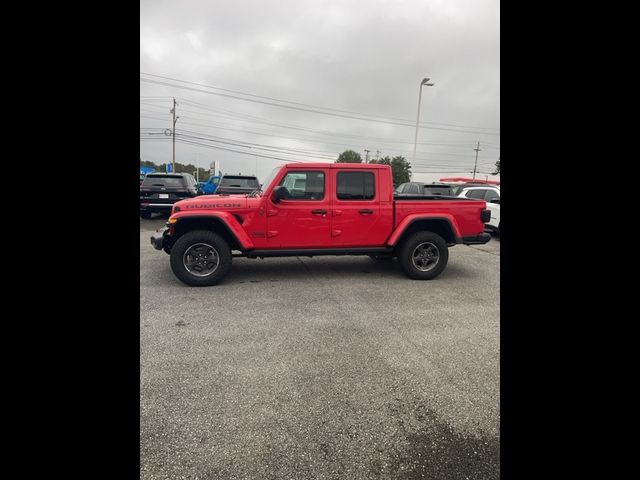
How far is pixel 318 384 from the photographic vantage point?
2.44 metres

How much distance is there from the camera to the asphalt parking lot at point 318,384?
1765 mm

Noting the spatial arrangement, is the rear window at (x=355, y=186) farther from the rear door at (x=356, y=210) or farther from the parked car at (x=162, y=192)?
the parked car at (x=162, y=192)

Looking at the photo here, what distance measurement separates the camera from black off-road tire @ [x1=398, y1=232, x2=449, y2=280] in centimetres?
538

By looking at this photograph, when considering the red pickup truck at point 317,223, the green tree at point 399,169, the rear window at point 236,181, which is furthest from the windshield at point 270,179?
the green tree at point 399,169

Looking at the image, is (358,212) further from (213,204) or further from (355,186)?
(213,204)

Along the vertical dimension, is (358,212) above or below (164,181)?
below

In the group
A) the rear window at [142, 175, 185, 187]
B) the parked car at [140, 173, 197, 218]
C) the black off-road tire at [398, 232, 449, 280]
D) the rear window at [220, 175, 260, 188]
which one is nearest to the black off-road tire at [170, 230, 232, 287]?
the black off-road tire at [398, 232, 449, 280]

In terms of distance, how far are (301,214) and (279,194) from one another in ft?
1.50

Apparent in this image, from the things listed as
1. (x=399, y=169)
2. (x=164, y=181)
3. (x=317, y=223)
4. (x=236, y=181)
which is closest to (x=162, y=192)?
(x=164, y=181)

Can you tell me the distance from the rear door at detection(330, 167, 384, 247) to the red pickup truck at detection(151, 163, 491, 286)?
0.05ft

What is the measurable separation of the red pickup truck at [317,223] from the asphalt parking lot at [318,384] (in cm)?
66
